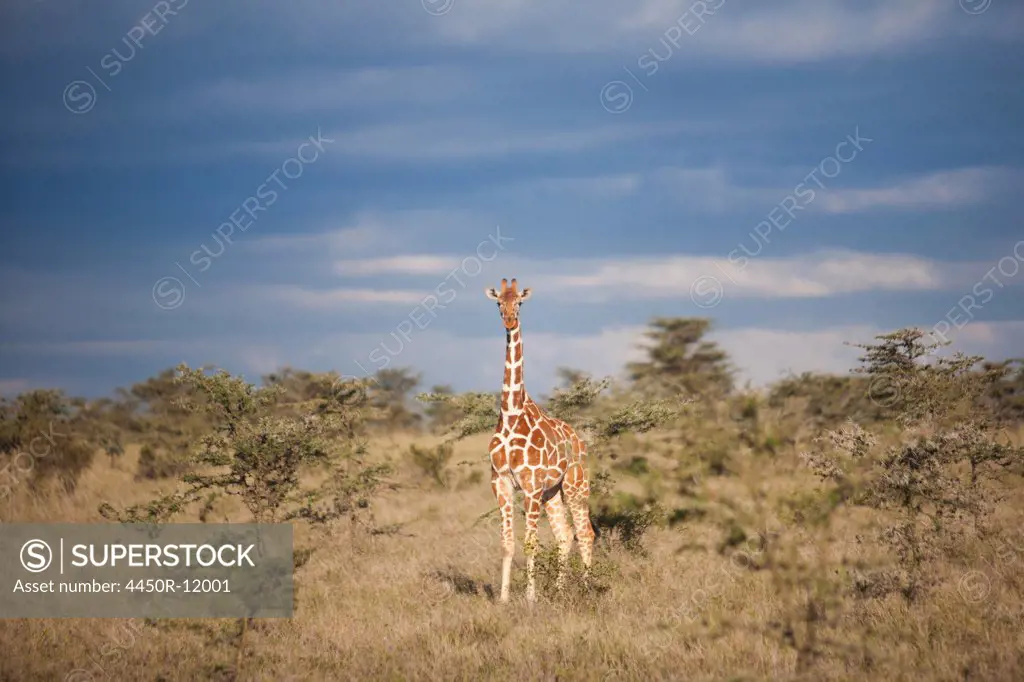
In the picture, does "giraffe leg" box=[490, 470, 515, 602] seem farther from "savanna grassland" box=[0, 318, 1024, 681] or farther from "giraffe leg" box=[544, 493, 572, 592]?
"giraffe leg" box=[544, 493, 572, 592]

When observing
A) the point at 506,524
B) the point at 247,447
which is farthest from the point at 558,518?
the point at 247,447

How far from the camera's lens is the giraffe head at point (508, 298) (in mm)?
12289

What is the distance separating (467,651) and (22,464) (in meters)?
20.1

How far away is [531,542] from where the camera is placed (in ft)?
38.2

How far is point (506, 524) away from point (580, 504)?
4.50 feet

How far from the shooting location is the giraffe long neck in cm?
1248

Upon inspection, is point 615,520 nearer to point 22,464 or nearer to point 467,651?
point 467,651

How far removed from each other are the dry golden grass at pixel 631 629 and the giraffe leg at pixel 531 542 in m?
0.23

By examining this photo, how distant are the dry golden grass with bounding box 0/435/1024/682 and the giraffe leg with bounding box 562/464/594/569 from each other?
1.22 ft

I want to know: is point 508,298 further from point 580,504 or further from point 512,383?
point 580,504

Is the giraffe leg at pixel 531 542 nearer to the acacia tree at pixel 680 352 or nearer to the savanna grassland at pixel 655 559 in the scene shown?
the savanna grassland at pixel 655 559

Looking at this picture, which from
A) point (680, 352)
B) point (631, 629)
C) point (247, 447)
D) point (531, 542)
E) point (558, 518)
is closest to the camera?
point (631, 629)

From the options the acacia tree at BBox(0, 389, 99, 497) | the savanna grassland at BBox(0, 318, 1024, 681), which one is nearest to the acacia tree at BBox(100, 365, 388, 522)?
the savanna grassland at BBox(0, 318, 1024, 681)

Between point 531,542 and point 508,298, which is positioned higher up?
point 508,298
